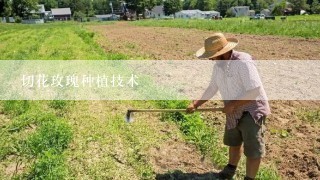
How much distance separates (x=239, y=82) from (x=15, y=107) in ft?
18.9

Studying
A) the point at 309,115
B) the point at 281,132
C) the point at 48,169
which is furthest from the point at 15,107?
the point at 309,115

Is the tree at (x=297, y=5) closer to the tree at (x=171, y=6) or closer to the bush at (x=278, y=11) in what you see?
the bush at (x=278, y=11)

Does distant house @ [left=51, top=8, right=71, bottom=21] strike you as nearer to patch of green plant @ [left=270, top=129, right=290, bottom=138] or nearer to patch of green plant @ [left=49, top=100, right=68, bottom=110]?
patch of green plant @ [left=49, top=100, right=68, bottom=110]

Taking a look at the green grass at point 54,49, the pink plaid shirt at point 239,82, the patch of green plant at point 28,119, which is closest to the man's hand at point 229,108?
the pink plaid shirt at point 239,82

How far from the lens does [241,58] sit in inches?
161

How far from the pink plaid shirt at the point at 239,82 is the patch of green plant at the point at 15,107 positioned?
513 centimetres

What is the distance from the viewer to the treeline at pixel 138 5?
319 ft

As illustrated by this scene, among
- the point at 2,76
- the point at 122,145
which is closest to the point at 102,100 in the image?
the point at 122,145

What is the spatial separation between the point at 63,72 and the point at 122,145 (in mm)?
6600

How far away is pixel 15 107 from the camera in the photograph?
818cm

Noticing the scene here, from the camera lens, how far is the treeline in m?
97.2

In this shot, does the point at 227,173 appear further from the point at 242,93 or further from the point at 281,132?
the point at 281,132

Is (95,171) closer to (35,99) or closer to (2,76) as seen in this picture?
(35,99)

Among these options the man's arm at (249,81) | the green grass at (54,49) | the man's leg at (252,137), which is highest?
the man's arm at (249,81)
